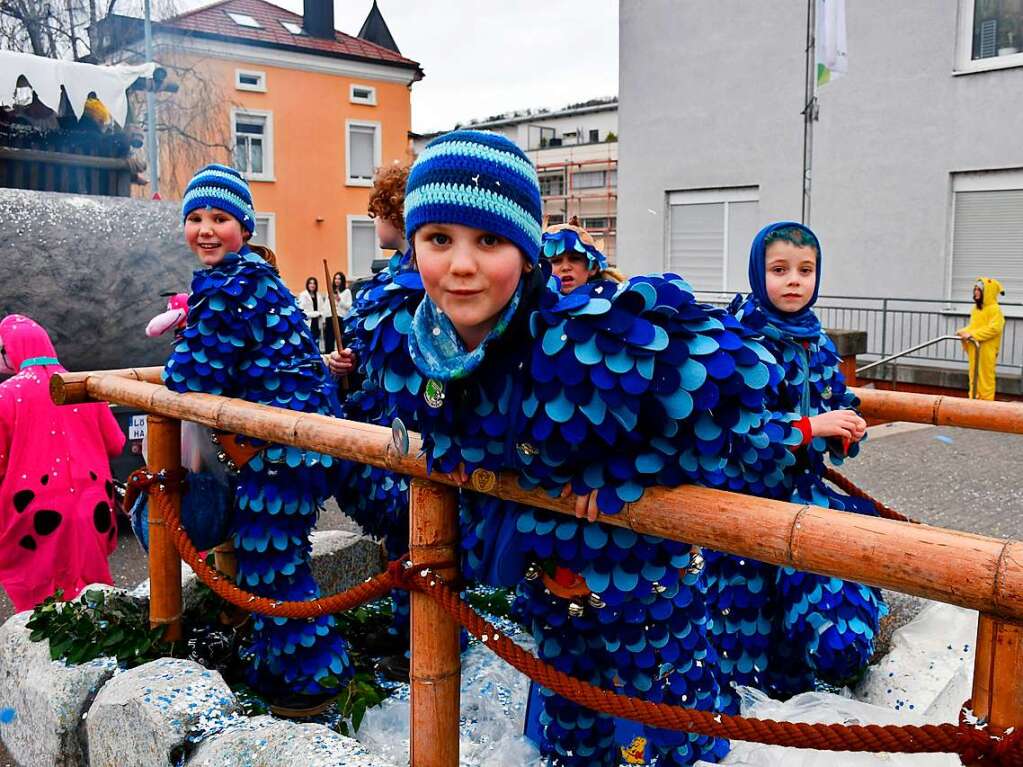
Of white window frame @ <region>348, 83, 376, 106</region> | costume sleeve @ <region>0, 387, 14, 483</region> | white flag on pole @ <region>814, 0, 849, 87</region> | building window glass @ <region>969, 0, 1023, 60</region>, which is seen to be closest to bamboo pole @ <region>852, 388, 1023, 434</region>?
costume sleeve @ <region>0, 387, 14, 483</region>

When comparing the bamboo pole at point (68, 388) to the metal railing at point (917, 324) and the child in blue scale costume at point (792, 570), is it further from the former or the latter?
the metal railing at point (917, 324)

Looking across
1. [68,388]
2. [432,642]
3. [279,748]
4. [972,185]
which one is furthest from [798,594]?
[972,185]

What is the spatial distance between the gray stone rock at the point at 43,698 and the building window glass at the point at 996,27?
11.6 m

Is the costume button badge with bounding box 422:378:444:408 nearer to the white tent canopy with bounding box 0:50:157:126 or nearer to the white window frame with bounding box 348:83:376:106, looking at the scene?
the white tent canopy with bounding box 0:50:157:126

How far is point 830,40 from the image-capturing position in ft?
30.5

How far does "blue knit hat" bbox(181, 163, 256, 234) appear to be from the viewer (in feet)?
10.5

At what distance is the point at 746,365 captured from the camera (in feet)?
5.91

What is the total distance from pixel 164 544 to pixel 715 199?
11649 mm

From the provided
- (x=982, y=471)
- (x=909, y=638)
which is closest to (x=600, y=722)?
(x=909, y=638)

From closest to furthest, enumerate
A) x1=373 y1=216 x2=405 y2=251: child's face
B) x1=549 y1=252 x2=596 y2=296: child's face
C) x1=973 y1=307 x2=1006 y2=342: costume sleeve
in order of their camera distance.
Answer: x1=373 y1=216 x2=405 y2=251: child's face
x1=549 y1=252 x2=596 y2=296: child's face
x1=973 y1=307 x2=1006 y2=342: costume sleeve

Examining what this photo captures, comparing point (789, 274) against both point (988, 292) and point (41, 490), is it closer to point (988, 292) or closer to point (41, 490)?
point (41, 490)

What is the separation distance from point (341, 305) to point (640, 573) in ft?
37.6

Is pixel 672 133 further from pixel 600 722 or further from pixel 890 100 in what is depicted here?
pixel 600 722

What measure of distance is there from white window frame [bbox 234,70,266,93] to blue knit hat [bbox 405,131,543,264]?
2492 centimetres
